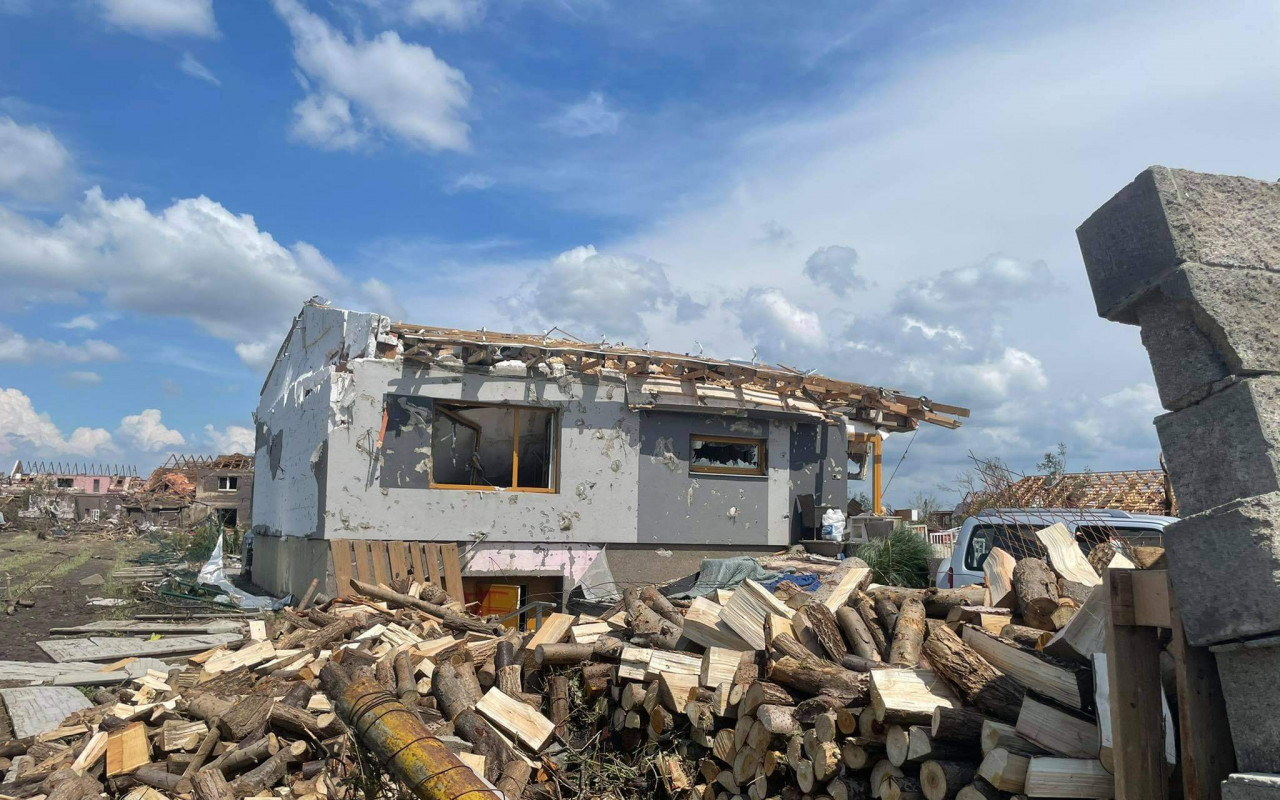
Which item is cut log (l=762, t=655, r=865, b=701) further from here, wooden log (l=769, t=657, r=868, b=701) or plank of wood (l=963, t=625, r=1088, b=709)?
plank of wood (l=963, t=625, r=1088, b=709)

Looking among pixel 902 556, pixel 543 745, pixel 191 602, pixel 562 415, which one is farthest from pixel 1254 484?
pixel 191 602

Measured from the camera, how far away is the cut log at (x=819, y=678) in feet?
15.0

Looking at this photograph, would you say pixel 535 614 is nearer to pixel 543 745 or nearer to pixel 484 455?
pixel 484 455

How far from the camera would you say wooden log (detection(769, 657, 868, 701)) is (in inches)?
180

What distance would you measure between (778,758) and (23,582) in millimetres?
20450

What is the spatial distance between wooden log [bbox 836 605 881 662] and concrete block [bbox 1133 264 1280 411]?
8.17 feet

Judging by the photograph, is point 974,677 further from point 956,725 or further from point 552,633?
point 552,633

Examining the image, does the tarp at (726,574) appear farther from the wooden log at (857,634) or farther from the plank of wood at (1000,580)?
the wooden log at (857,634)

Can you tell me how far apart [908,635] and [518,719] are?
2686mm

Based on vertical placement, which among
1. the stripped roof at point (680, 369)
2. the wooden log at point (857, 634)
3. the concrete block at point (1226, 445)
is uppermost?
the stripped roof at point (680, 369)

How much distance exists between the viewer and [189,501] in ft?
137

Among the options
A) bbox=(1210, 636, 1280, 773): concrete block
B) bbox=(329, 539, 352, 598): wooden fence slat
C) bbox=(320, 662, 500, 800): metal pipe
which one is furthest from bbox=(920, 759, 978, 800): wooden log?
bbox=(329, 539, 352, 598): wooden fence slat

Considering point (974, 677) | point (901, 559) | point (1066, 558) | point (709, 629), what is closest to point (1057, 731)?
point (974, 677)

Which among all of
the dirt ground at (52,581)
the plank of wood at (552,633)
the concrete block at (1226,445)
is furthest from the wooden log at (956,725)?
the dirt ground at (52,581)
